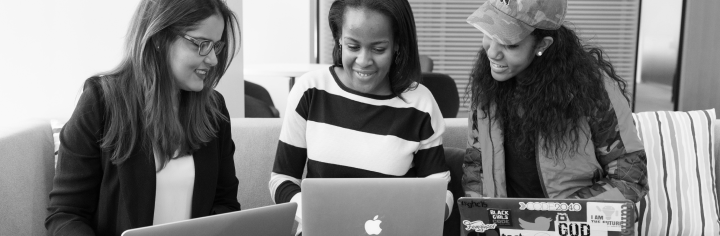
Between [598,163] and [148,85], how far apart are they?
4.11 ft

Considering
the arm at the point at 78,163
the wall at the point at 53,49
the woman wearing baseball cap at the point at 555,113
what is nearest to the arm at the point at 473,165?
the woman wearing baseball cap at the point at 555,113

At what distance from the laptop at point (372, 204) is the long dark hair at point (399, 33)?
564mm

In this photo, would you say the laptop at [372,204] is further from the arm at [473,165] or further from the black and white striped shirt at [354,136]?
the arm at [473,165]

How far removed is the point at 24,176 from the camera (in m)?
1.75

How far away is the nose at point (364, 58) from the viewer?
5.80 feet

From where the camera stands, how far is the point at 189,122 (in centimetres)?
170

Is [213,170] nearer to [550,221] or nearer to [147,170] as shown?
[147,170]

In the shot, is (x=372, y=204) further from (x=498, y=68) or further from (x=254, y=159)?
(x=254, y=159)

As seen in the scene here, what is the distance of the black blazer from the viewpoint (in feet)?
5.07

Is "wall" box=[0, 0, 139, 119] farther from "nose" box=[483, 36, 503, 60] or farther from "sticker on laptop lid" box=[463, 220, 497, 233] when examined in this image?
"sticker on laptop lid" box=[463, 220, 497, 233]

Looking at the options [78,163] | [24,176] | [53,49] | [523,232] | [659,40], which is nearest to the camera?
[523,232]

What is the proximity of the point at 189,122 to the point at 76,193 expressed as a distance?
320 millimetres

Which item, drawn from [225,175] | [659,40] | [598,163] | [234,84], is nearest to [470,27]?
[659,40]

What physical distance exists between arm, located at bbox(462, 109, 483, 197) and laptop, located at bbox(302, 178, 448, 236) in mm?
638
